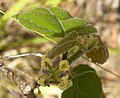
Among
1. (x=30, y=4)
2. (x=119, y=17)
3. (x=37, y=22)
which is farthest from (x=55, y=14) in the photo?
(x=119, y=17)

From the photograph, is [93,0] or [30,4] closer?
[30,4]

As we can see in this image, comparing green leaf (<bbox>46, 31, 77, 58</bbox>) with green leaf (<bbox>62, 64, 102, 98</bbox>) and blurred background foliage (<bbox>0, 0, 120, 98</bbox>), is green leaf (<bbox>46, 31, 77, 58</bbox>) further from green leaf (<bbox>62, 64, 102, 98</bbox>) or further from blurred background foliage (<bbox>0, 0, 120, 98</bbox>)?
blurred background foliage (<bbox>0, 0, 120, 98</bbox>)

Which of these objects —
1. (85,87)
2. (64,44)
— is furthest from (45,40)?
(64,44)

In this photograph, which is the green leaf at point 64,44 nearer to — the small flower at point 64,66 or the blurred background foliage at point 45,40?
the small flower at point 64,66

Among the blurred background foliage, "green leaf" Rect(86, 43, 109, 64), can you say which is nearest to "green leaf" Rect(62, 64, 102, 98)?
"green leaf" Rect(86, 43, 109, 64)

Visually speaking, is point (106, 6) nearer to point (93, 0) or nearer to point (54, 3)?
point (93, 0)

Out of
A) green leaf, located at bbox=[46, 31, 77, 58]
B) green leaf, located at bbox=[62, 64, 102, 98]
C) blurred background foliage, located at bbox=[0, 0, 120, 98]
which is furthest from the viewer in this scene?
blurred background foliage, located at bbox=[0, 0, 120, 98]

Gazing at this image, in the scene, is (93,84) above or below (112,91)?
below
